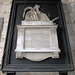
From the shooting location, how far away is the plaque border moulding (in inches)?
69.0

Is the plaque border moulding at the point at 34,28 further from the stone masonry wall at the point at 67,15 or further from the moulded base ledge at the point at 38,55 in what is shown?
the stone masonry wall at the point at 67,15

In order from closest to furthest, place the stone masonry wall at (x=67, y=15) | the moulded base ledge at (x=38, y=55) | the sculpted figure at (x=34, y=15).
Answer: the moulded base ledge at (x=38, y=55) → the sculpted figure at (x=34, y=15) → the stone masonry wall at (x=67, y=15)

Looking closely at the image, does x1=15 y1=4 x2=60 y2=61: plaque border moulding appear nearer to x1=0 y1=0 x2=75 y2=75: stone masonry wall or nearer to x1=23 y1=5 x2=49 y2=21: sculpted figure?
x1=23 y1=5 x2=49 y2=21: sculpted figure

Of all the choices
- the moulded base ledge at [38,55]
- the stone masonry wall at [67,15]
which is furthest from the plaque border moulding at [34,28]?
the stone masonry wall at [67,15]

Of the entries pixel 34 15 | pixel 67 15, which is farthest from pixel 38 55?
pixel 67 15

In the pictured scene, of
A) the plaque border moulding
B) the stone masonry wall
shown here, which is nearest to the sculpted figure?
the plaque border moulding

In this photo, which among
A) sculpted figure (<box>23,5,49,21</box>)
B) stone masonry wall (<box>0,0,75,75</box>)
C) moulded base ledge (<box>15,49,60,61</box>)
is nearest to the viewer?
moulded base ledge (<box>15,49,60,61</box>)

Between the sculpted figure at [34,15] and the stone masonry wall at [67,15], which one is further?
the stone masonry wall at [67,15]

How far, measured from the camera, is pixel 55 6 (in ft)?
7.98

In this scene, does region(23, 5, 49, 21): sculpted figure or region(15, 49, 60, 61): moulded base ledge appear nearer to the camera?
region(15, 49, 60, 61): moulded base ledge

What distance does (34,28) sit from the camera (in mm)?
1987

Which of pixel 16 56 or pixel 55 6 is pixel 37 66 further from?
pixel 55 6

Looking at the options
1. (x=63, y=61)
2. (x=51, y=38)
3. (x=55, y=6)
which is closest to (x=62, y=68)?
(x=63, y=61)

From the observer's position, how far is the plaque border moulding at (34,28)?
5.75 ft
